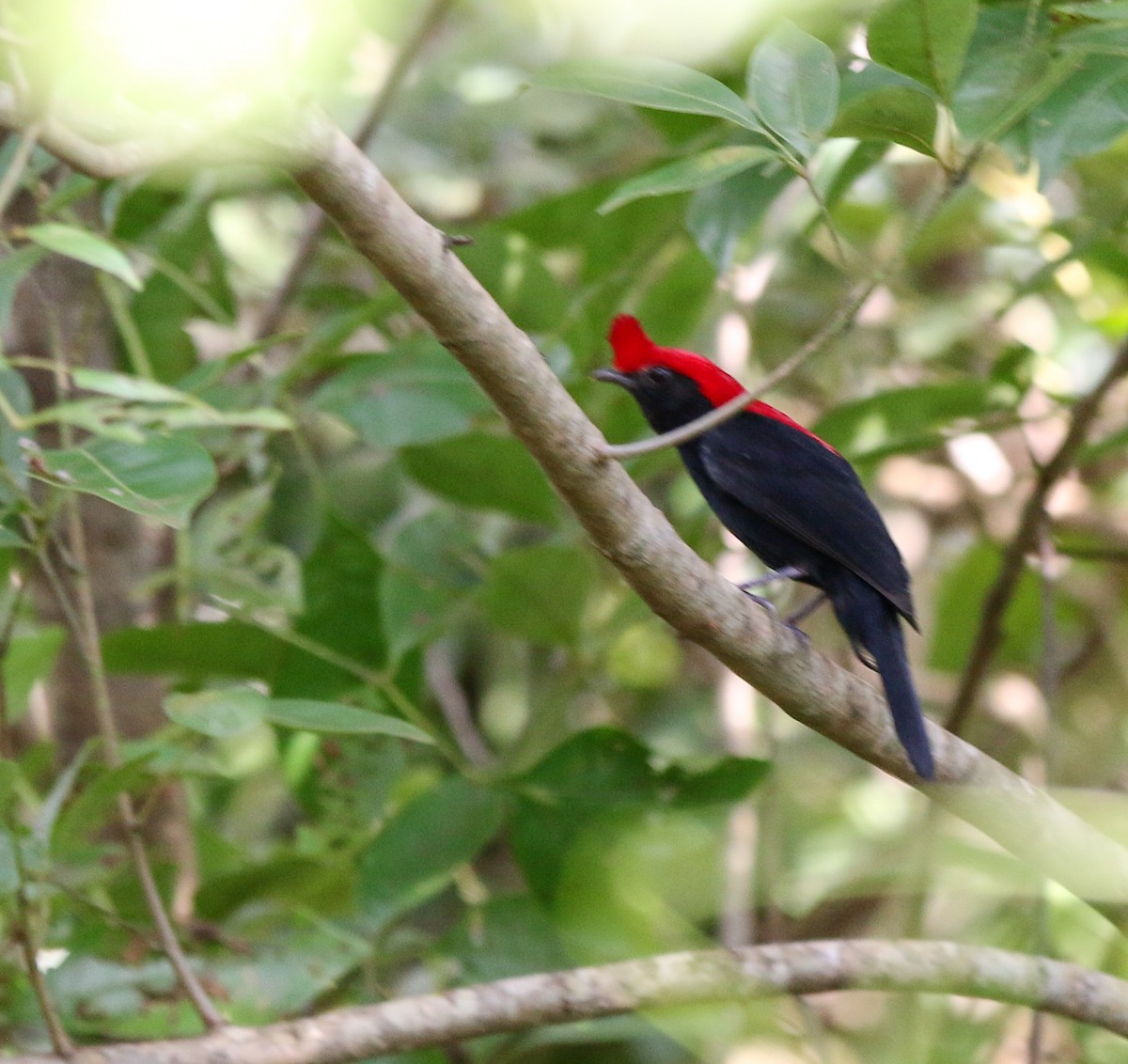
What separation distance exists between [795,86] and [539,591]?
1443 millimetres

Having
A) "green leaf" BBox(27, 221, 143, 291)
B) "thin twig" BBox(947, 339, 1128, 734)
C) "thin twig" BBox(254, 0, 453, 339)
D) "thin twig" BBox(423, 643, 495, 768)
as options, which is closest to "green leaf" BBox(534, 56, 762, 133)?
"green leaf" BBox(27, 221, 143, 291)

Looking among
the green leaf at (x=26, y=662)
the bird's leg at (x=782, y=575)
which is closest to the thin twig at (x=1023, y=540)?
the bird's leg at (x=782, y=575)

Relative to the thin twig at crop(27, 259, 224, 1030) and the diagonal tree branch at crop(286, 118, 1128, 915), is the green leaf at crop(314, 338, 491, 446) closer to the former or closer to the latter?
the thin twig at crop(27, 259, 224, 1030)

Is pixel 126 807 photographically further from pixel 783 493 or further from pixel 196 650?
pixel 783 493

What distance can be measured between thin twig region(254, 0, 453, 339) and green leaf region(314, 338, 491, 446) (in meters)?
0.61

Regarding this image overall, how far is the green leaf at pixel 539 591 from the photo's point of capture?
110 inches

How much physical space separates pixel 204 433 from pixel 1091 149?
1.95 metres

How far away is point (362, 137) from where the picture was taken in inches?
135

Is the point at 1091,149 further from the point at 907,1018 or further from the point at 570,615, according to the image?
the point at 907,1018

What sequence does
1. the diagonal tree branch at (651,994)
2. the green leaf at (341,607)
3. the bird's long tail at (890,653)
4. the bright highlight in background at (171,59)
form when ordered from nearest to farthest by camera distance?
the bright highlight in background at (171,59), the diagonal tree branch at (651,994), the bird's long tail at (890,653), the green leaf at (341,607)

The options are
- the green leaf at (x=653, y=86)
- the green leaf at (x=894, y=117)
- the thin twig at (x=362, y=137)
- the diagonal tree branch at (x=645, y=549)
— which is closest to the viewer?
the diagonal tree branch at (x=645, y=549)

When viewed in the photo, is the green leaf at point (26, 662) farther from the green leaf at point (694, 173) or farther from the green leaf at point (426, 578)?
the green leaf at point (694, 173)

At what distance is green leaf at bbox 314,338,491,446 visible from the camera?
9.21 feet

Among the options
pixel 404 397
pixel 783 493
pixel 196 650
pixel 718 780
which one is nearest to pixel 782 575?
pixel 783 493
